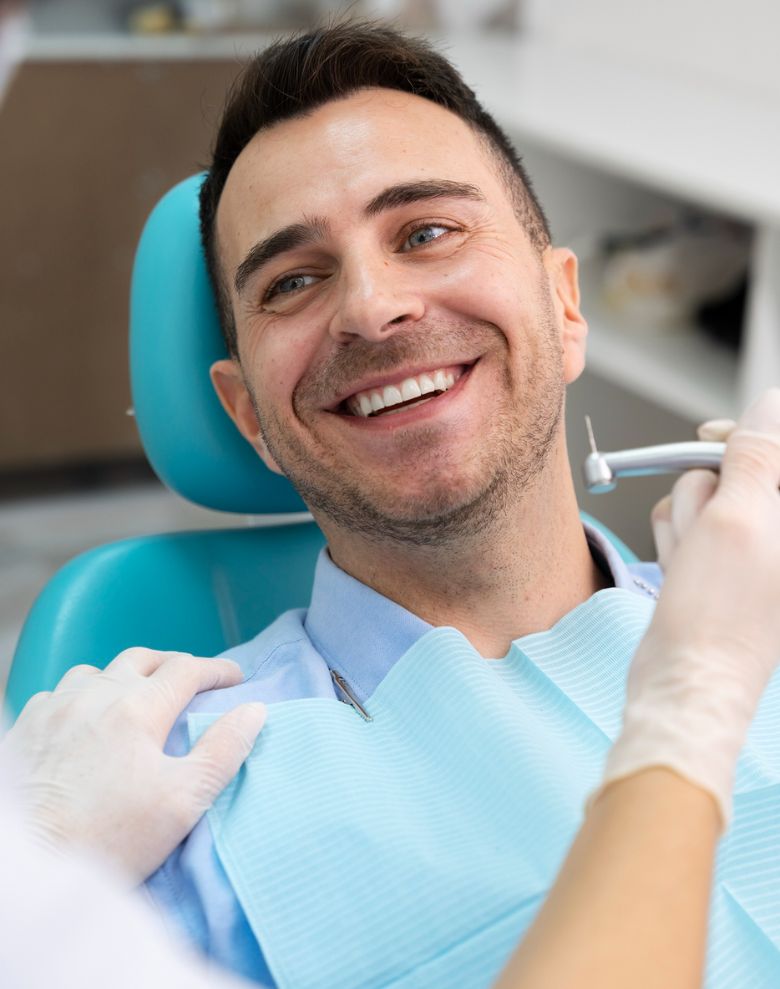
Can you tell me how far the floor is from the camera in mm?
2953

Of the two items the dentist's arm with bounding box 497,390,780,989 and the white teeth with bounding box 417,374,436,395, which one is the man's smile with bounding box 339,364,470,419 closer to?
the white teeth with bounding box 417,374,436,395

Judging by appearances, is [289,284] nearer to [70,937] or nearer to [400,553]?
[400,553]

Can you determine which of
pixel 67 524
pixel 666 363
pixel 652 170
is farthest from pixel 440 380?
pixel 67 524

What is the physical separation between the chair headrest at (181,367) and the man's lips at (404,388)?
0.84 feet

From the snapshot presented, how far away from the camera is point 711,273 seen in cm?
256

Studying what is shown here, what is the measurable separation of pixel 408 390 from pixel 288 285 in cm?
19

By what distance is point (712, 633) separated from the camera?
0.88 m

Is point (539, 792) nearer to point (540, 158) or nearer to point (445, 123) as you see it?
point (445, 123)

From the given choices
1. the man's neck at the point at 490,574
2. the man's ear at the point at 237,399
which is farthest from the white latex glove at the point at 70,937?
the man's ear at the point at 237,399

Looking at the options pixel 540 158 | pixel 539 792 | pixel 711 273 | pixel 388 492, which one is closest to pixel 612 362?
pixel 711 273

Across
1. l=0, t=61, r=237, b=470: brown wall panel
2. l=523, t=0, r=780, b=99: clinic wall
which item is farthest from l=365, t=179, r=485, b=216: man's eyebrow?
l=0, t=61, r=237, b=470: brown wall panel

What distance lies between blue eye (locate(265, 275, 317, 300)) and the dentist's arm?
1.58ft

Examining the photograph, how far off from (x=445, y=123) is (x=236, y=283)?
29cm

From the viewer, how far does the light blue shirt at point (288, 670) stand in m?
1.00
